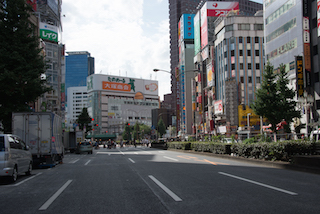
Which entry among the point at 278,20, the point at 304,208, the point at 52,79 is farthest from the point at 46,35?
the point at 304,208

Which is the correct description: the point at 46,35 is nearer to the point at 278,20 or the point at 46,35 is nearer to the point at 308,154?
the point at 278,20

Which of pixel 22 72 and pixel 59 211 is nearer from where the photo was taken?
pixel 59 211

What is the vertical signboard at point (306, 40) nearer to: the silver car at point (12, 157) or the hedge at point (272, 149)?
the hedge at point (272, 149)

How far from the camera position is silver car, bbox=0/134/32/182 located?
Answer: 10.8 m

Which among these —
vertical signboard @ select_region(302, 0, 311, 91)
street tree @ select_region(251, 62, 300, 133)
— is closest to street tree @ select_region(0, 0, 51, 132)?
street tree @ select_region(251, 62, 300, 133)

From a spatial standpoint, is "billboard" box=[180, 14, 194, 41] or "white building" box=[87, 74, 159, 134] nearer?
"billboard" box=[180, 14, 194, 41]

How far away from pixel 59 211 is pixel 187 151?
27.4 m

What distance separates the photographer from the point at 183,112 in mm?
105812

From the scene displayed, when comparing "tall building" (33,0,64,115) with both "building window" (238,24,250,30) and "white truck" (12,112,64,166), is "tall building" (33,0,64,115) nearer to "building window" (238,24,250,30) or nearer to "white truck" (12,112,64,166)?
"building window" (238,24,250,30)

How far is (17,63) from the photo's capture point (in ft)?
73.4

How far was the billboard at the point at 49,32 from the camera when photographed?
217ft

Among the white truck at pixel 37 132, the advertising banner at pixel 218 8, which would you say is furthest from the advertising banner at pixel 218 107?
the white truck at pixel 37 132

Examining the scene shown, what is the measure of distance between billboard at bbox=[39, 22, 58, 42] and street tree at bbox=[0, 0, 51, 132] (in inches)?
1809

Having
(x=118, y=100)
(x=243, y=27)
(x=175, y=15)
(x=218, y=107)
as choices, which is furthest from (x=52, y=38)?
(x=118, y=100)
